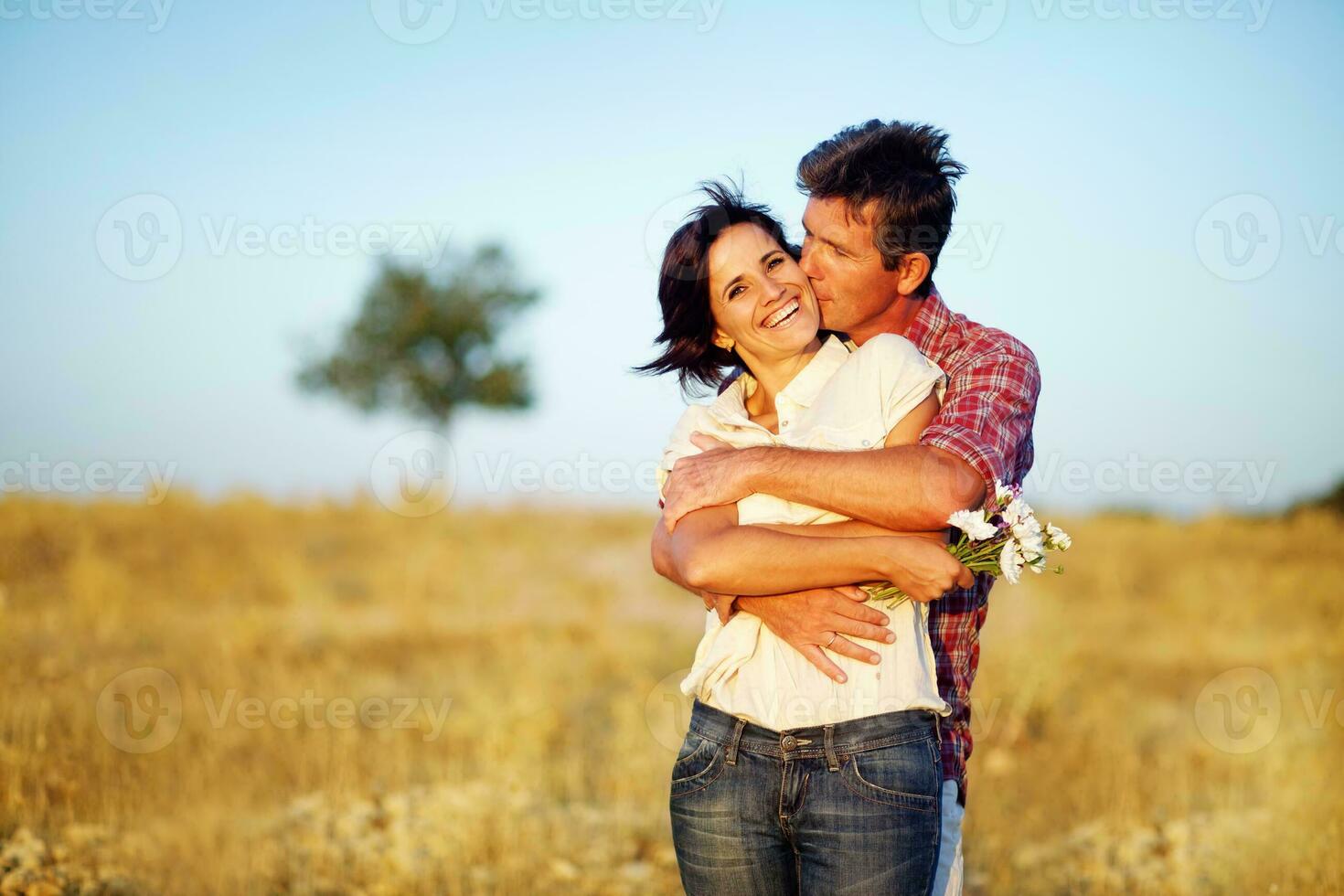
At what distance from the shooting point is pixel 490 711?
8.39m

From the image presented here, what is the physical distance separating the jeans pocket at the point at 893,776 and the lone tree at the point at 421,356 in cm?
2673

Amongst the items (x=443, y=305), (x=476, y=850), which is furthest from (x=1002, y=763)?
(x=443, y=305)

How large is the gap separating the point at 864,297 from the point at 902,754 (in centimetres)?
133

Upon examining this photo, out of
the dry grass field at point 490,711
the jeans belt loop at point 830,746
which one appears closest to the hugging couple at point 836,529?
the jeans belt loop at point 830,746

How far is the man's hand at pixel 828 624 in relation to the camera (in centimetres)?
255

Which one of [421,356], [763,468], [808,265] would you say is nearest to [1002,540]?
[763,468]

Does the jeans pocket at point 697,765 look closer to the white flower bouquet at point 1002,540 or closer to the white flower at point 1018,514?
the white flower bouquet at point 1002,540

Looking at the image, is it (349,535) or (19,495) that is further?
(349,535)

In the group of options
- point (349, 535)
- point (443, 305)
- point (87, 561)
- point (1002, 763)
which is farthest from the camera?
point (443, 305)

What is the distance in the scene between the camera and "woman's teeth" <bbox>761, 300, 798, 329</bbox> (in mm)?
3035

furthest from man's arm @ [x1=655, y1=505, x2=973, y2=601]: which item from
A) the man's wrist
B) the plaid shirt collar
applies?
the plaid shirt collar

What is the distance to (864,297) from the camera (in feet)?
10.4

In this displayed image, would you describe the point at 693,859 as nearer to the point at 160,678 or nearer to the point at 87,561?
the point at 160,678

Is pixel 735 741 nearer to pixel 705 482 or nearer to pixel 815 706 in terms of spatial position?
pixel 815 706
